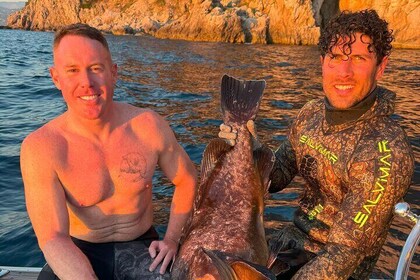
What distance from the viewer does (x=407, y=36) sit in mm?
51469

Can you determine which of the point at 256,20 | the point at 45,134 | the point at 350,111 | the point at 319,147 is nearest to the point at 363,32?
the point at 350,111

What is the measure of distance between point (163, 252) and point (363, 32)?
8.03 feet

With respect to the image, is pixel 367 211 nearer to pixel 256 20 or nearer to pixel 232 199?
pixel 232 199

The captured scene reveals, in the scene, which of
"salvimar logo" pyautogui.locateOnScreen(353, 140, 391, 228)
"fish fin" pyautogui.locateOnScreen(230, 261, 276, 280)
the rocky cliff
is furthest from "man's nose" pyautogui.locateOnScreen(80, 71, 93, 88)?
the rocky cliff

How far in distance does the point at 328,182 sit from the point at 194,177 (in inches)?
50.2

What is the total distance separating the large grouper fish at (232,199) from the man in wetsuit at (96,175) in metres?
0.47

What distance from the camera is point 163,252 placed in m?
3.78

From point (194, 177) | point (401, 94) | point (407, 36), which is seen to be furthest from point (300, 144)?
point (407, 36)

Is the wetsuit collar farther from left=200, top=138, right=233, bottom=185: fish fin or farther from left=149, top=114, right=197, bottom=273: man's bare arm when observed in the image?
left=149, top=114, right=197, bottom=273: man's bare arm

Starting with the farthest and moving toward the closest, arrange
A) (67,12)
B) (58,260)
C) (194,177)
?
(67,12)
(194,177)
(58,260)

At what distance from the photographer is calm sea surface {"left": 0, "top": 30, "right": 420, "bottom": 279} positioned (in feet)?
20.4

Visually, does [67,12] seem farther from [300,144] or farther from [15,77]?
[300,144]

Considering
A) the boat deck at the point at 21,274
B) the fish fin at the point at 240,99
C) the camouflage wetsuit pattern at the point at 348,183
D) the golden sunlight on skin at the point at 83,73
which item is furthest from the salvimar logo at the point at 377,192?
the boat deck at the point at 21,274

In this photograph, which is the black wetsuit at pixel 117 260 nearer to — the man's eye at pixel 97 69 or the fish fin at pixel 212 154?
the fish fin at pixel 212 154
